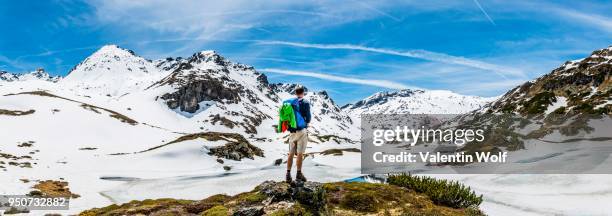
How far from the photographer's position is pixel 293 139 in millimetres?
14891

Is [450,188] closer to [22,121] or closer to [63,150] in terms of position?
[63,150]

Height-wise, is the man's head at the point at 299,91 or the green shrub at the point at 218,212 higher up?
the man's head at the point at 299,91

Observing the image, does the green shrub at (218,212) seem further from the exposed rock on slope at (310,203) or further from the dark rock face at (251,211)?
the dark rock face at (251,211)

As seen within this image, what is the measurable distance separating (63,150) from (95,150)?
9.05 meters

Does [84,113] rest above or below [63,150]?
above

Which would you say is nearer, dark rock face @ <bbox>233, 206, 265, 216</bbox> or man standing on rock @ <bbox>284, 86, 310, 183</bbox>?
dark rock face @ <bbox>233, 206, 265, 216</bbox>

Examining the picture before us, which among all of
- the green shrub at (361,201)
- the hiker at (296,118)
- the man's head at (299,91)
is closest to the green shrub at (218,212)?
the hiker at (296,118)

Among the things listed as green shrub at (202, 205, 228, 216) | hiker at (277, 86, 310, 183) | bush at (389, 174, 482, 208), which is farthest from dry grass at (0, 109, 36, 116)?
hiker at (277, 86, 310, 183)

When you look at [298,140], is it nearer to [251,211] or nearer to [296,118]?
[296,118]

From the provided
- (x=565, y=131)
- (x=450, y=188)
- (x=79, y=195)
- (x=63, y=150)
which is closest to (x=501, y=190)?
(x=450, y=188)

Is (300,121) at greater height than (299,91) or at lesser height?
lesser

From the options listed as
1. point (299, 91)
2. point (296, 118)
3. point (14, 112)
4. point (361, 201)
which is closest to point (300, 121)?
point (296, 118)

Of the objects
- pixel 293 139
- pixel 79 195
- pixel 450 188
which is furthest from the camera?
pixel 79 195

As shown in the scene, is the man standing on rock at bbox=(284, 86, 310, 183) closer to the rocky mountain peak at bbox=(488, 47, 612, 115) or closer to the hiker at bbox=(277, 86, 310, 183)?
the hiker at bbox=(277, 86, 310, 183)
